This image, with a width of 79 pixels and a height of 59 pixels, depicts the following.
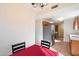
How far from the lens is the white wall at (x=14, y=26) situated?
1384 millimetres

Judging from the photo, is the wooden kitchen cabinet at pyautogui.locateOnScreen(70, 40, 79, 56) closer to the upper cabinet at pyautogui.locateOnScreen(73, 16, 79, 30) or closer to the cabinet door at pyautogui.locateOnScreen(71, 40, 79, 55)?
the cabinet door at pyautogui.locateOnScreen(71, 40, 79, 55)

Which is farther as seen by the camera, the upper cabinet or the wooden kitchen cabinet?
the wooden kitchen cabinet

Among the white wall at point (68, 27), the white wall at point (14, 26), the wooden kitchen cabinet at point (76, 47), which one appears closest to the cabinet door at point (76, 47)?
the wooden kitchen cabinet at point (76, 47)

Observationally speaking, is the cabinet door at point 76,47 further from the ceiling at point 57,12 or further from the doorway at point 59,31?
the ceiling at point 57,12

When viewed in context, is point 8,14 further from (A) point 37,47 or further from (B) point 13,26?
(A) point 37,47

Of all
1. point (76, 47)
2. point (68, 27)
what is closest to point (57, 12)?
point (68, 27)

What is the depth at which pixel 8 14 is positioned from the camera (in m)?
1.39

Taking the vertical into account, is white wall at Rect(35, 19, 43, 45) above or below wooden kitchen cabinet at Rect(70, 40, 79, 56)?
above

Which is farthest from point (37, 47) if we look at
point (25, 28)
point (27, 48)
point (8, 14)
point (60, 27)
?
point (8, 14)

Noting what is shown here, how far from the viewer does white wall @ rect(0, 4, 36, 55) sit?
138cm

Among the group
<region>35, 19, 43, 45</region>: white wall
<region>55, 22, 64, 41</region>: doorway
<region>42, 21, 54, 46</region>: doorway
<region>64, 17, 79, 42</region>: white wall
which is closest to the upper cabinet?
<region>64, 17, 79, 42</region>: white wall

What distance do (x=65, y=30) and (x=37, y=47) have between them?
45 centimetres

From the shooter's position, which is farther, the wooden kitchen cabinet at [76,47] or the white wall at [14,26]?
the wooden kitchen cabinet at [76,47]

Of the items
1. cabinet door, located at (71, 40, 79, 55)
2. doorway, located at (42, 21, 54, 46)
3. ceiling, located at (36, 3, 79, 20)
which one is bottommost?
cabinet door, located at (71, 40, 79, 55)
